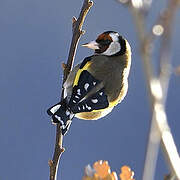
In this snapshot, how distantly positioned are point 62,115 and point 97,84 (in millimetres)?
344

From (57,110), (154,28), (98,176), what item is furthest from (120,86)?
(154,28)

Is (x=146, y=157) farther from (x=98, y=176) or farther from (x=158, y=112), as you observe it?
(x=98, y=176)

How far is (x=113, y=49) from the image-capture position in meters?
2.26

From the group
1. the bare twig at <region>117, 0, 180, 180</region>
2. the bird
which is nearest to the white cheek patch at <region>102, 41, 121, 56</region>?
the bird

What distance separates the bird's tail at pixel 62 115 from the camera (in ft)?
5.11

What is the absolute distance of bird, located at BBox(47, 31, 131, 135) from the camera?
1771mm

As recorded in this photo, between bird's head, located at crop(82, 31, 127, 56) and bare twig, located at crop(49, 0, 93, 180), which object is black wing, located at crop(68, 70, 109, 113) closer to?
bare twig, located at crop(49, 0, 93, 180)

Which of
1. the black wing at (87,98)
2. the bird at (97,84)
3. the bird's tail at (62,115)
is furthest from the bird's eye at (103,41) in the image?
the bird's tail at (62,115)

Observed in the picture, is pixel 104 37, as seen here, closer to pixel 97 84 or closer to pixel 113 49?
pixel 113 49

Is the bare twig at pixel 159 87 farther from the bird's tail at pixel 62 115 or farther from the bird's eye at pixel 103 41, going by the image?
the bird's eye at pixel 103 41

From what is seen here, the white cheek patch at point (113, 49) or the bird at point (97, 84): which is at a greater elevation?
the white cheek patch at point (113, 49)

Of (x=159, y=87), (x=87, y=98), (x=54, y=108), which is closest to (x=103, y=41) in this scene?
(x=87, y=98)

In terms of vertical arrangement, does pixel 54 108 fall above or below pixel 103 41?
below

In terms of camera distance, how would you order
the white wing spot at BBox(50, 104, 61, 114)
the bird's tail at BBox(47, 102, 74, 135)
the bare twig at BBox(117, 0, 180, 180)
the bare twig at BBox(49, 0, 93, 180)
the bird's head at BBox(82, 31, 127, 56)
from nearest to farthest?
the bare twig at BBox(117, 0, 180, 180) → the bare twig at BBox(49, 0, 93, 180) → the bird's tail at BBox(47, 102, 74, 135) → the white wing spot at BBox(50, 104, 61, 114) → the bird's head at BBox(82, 31, 127, 56)
